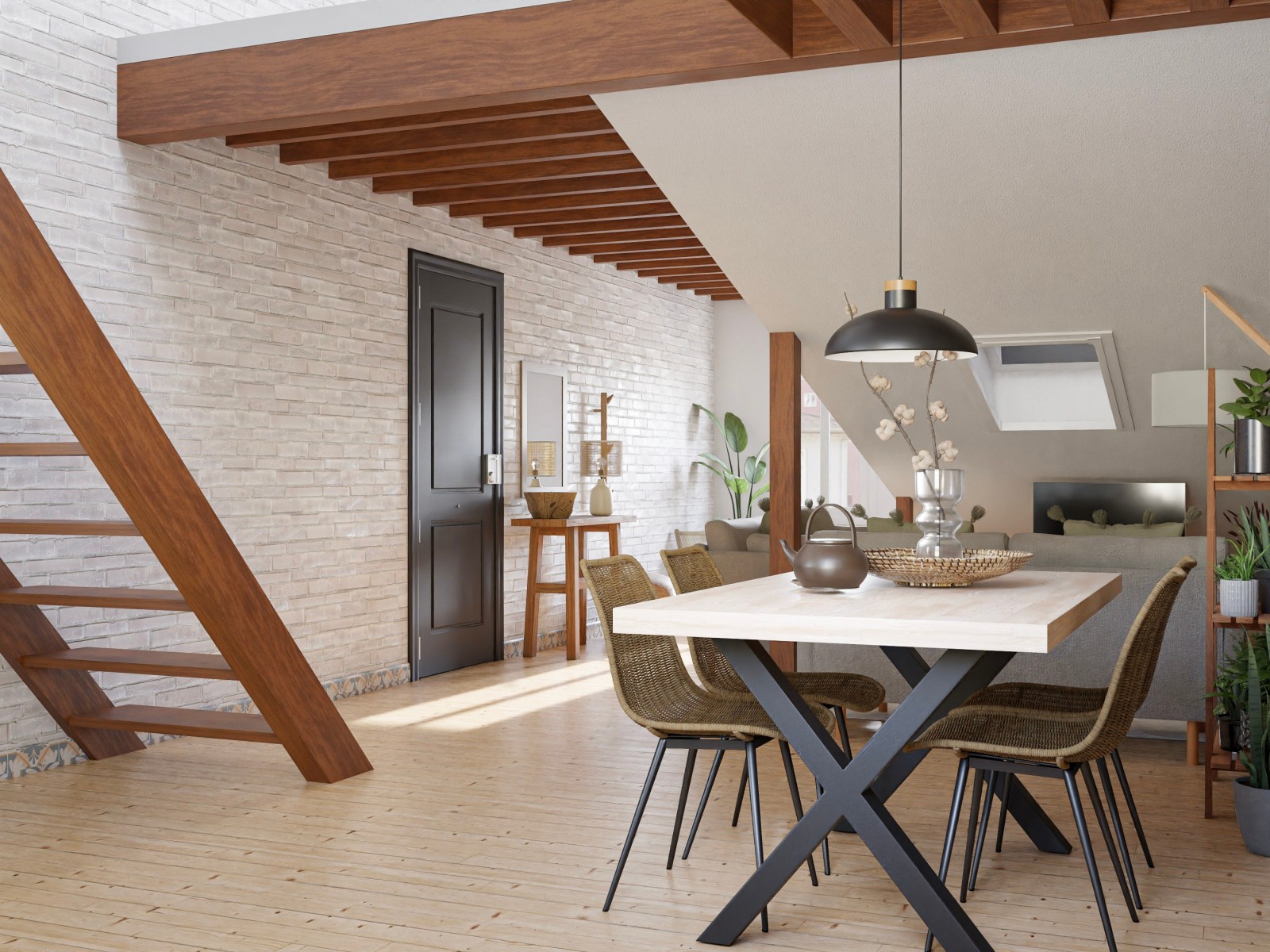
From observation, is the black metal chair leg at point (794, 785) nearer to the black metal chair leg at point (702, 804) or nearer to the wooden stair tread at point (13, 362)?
the black metal chair leg at point (702, 804)

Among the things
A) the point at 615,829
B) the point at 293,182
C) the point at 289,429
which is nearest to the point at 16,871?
the point at 615,829

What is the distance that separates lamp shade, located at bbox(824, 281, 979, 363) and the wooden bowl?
416 cm

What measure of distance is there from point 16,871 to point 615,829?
5.78 feet

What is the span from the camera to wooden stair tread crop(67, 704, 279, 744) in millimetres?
4438

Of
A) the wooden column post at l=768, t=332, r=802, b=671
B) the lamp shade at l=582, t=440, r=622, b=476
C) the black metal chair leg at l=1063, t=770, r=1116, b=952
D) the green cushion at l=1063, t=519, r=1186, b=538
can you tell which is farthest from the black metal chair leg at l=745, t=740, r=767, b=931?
the lamp shade at l=582, t=440, r=622, b=476

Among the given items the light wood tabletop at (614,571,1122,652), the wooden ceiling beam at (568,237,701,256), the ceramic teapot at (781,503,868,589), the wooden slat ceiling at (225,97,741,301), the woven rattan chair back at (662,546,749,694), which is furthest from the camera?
the wooden ceiling beam at (568,237,701,256)

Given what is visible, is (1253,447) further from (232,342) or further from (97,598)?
(232,342)

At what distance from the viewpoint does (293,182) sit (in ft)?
19.8

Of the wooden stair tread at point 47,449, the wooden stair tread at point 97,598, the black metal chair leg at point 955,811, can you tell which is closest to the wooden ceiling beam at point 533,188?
the wooden stair tread at point 97,598

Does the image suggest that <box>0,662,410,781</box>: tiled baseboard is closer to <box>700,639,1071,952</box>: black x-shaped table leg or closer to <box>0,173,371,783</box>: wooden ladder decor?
<box>0,173,371,783</box>: wooden ladder decor

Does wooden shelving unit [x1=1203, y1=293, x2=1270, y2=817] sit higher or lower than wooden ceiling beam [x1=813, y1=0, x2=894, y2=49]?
lower

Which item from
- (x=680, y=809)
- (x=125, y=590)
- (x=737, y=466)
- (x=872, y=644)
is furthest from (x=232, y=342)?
(x=737, y=466)

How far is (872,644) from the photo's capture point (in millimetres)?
2758

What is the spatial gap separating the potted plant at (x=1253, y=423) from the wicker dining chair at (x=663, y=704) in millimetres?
1722
